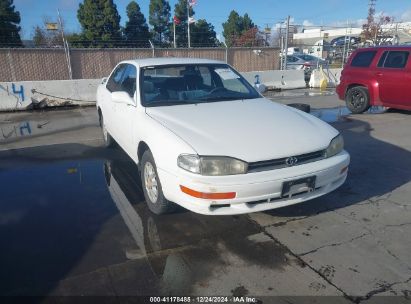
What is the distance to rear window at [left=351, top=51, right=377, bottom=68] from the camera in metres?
9.14

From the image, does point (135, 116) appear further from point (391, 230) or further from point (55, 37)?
point (55, 37)

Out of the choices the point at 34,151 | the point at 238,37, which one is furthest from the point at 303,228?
the point at 238,37

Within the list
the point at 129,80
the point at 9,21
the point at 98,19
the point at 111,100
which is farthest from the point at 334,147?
the point at 98,19

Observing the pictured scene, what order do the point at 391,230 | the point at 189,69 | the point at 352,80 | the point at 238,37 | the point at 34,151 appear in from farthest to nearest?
the point at 238,37 < the point at 352,80 < the point at 34,151 < the point at 189,69 < the point at 391,230

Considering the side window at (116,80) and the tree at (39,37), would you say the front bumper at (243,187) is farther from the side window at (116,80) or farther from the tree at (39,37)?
the tree at (39,37)

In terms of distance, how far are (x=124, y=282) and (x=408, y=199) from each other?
3.37 metres

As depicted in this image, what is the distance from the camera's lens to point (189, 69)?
4.90m

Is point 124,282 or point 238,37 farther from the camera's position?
point 238,37

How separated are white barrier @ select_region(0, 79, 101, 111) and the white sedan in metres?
7.43

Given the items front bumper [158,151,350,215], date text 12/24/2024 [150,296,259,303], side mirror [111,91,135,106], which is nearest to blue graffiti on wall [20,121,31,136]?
side mirror [111,91,135,106]

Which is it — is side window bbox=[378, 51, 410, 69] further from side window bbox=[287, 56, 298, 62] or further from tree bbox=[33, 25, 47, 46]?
tree bbox=[33, 25, 47, 46]

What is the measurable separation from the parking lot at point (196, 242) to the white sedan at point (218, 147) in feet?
1.19

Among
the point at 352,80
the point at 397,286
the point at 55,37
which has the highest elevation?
the point at 55,37

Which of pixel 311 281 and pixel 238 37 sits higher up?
pixel 238 37
